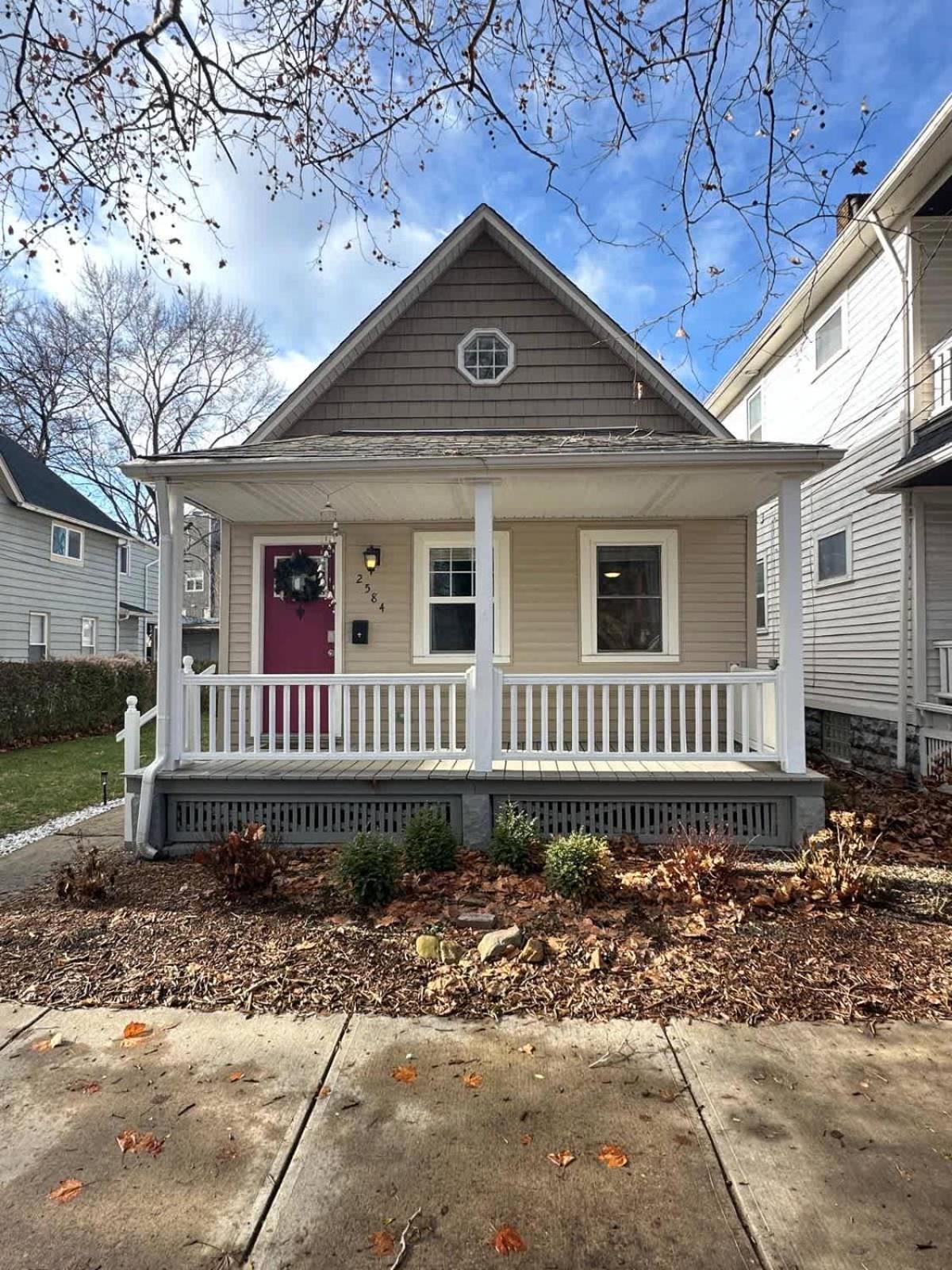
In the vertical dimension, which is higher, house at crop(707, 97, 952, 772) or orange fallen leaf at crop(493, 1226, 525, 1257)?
house at crop(707, 97, 952, 772)

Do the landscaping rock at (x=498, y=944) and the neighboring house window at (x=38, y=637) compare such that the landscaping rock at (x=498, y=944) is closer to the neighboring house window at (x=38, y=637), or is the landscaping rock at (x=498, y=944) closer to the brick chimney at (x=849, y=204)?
the brick chimney at (x=849, y=204)

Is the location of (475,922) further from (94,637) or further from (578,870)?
(94,637)

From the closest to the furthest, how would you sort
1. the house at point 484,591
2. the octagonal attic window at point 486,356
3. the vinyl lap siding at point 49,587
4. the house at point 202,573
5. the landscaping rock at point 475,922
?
1. the landscaping rock at point 475,922
2. the house at point 484,591
3. the octagonal attic window at point 486,356
4. the vinyl lap siding at point 49,587
5. the house at point 202,573

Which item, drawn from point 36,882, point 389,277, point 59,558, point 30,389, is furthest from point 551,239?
point 30,389

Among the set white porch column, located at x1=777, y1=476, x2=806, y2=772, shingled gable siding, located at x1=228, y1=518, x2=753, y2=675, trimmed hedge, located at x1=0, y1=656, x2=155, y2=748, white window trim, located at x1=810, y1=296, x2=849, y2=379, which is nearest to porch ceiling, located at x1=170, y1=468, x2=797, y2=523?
shingled gable siding, located at x1=228, y1=518, x2=753, y2=675

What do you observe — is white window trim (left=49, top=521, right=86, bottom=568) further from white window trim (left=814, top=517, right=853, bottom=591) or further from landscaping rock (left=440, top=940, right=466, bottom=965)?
landscaping rock (left=440, top=940, right=466, bottom=965)

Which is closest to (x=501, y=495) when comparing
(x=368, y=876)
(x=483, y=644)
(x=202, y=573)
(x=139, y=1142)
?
(x=483, y=644)

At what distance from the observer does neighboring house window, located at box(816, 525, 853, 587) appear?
992cm

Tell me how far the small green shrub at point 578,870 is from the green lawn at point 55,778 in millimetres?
4870

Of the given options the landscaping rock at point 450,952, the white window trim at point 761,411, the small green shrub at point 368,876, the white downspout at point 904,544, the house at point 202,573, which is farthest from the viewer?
the house at point 202,573

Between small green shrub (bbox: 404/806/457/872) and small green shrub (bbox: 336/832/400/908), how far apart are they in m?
0.60

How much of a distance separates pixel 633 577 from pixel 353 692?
11.6 feet

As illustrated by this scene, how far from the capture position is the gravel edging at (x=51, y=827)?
6125mm

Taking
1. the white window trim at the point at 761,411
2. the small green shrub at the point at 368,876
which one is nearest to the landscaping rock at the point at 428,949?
the small green shrub at the point at 368,876
